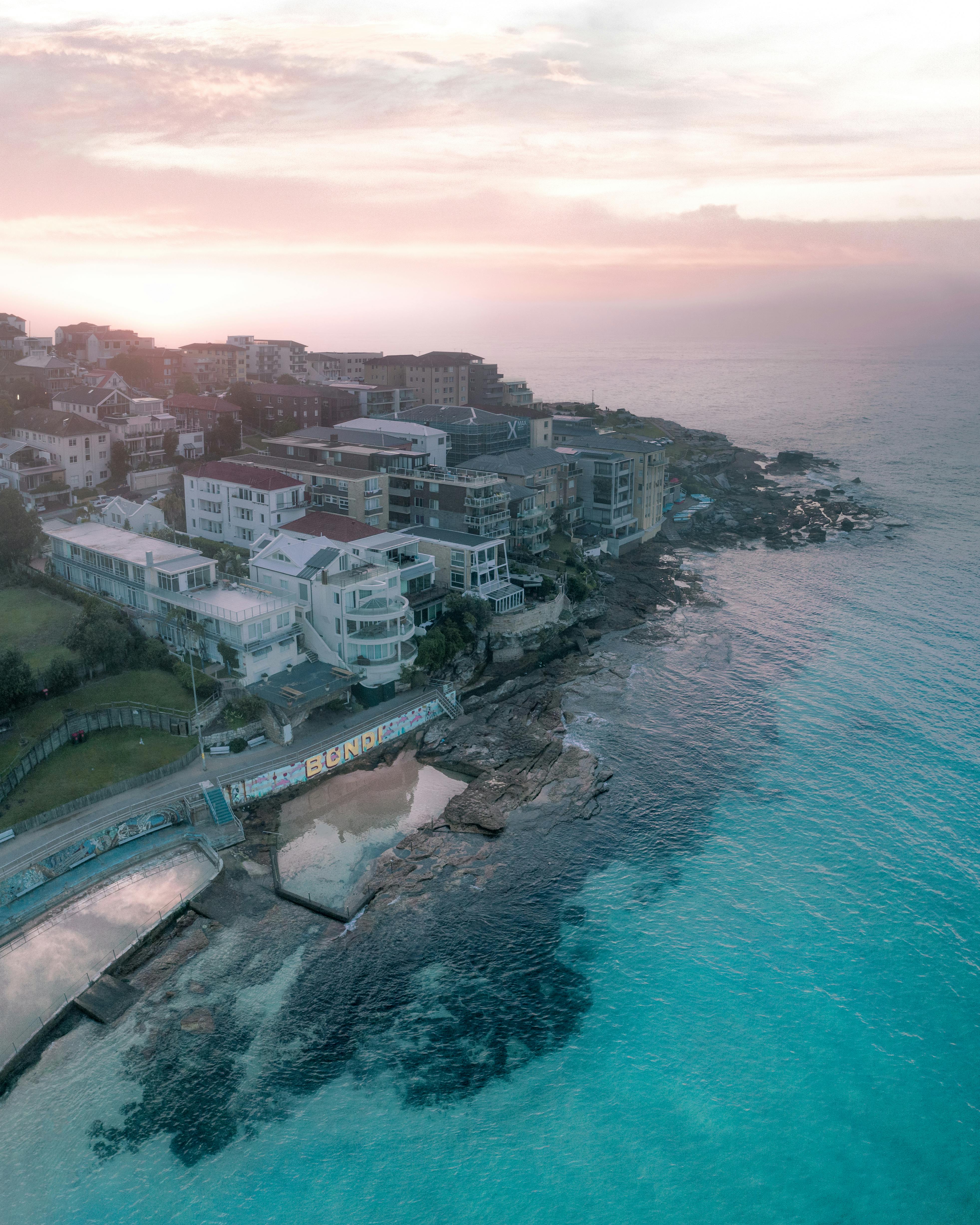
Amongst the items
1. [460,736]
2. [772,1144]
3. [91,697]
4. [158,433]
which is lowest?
[772,1144]

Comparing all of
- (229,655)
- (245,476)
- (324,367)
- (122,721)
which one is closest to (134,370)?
(324,367)

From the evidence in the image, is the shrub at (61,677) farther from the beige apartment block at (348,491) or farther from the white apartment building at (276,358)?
the white apartment building at (276,358)

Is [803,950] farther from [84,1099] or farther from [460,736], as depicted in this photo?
[84,1099]

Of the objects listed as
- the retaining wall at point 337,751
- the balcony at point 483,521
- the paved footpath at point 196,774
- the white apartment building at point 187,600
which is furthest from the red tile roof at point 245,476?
the retaining wall at point 337,751

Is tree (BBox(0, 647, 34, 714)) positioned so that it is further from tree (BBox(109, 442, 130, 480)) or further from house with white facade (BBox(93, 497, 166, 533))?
tree (BBox(109, 442, 130, 480))

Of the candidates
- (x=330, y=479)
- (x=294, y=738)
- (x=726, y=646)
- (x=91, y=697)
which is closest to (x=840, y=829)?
(x=726, y=646)

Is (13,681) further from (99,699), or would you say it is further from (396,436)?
(396,436)

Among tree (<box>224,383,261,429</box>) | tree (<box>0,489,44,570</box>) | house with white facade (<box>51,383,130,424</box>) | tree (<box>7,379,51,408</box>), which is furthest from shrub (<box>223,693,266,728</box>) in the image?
tree (<box>224,383,261,429</box>)
